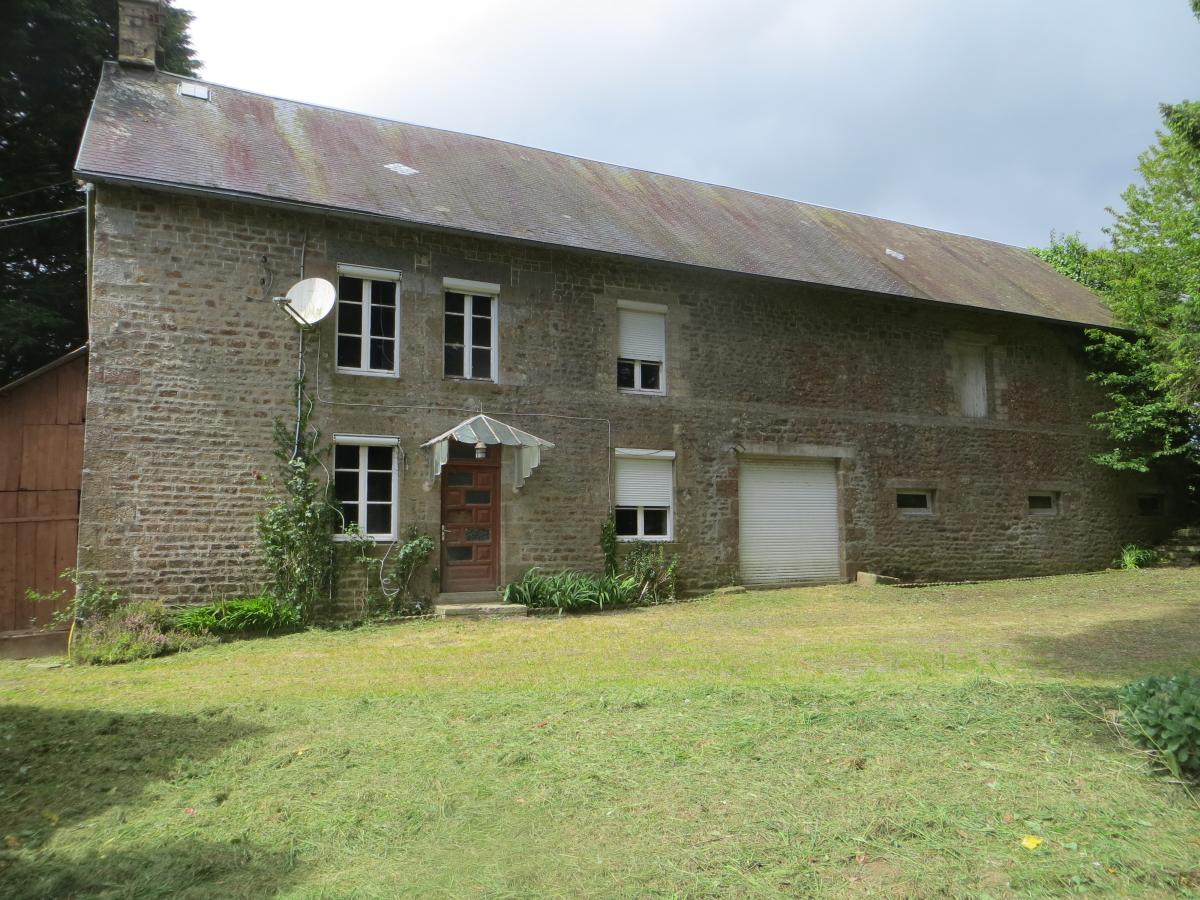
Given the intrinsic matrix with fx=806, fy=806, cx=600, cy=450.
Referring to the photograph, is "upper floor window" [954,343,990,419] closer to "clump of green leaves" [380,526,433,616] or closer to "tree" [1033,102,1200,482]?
"tree" [1033,102,1200,482]

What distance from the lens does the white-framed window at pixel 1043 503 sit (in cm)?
1530

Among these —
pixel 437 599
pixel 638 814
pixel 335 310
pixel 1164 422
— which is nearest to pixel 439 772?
pixel 638 814

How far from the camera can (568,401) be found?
38.2ft

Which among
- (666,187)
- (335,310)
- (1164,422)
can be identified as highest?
(666,187)

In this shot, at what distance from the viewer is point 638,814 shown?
3.68m

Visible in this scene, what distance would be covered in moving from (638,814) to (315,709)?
2826 millimetres

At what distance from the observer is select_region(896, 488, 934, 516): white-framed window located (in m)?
14.1

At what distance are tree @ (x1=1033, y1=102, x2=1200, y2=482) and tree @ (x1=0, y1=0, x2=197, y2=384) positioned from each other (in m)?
18.3

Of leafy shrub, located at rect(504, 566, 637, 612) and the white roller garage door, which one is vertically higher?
the white roller garage door

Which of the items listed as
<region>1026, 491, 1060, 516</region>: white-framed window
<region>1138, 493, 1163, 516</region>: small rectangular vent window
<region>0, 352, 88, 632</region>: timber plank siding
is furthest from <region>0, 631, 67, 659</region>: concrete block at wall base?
<region>1138, 493, 1163, 516</region>: small rectangular vent window

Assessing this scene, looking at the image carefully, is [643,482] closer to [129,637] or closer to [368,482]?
[368,482]

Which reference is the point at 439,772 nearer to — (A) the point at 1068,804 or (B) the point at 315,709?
(B) the point at 315,709

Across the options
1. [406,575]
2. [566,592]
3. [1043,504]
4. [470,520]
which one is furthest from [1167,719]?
[1043,504]

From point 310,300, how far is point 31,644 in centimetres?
510
